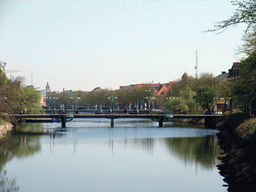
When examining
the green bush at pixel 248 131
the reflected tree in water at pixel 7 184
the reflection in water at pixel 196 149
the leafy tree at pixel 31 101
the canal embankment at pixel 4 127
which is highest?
the leafy tree at pixel 31 101

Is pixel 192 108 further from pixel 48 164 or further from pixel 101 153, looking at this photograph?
pixel 48 164

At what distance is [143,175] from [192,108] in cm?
6873

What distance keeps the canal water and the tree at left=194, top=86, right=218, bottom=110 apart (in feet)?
130

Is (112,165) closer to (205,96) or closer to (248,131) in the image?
(248,131)

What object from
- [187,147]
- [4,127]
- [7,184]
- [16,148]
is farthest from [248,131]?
[4,127]

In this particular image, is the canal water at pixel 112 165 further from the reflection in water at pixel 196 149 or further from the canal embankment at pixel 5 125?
the canal embankment at pixel 5 125

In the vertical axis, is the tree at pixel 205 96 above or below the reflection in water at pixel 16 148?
above

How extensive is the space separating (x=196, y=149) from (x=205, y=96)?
48.8m

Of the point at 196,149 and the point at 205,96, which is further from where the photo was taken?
the point at 205,96

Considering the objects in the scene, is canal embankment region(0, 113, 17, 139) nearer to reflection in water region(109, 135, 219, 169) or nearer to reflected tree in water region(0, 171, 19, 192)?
reflection in water region(109, 135, 219, 169)

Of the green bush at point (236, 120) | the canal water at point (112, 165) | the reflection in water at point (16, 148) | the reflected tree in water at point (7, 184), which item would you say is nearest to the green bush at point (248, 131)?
the canal water at point (112, 165)

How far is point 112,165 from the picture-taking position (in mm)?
34719

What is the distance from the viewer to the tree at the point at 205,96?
92.4m

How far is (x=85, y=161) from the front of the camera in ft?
121
